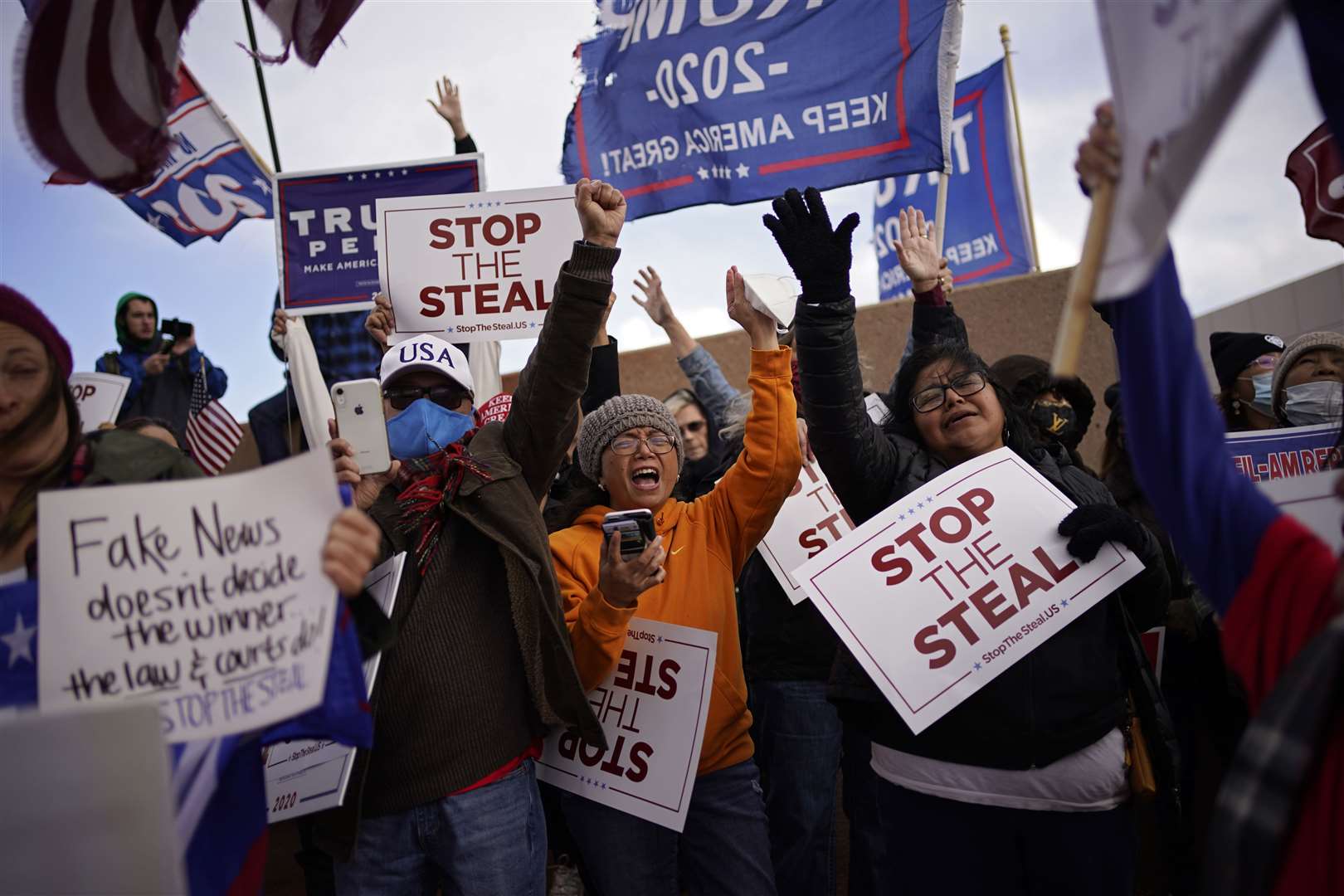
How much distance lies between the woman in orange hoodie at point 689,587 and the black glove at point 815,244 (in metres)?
0.24

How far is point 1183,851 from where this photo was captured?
355 centimetres

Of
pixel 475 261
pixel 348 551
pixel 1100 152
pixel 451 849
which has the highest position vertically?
pixel 475 261

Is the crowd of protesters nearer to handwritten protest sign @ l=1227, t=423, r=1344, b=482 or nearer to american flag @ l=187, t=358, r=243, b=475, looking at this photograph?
handwritten protest sign @ l=1227, t=423, r=1344, b=482

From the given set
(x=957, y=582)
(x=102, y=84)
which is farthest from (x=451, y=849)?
(x=102, y=84)

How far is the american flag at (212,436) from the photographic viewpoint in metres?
4.89

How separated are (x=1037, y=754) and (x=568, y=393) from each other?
4.81 feet

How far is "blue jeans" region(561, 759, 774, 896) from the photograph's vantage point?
9.21ft

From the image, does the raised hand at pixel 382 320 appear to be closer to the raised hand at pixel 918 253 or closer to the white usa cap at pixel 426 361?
the white usa cap at pixel 426 361

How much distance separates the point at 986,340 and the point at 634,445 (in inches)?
149

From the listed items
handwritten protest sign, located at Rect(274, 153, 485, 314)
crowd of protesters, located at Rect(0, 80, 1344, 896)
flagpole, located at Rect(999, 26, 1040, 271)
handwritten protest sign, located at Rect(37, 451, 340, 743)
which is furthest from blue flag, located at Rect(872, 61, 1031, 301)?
handwritten protest sign, located at Rect(37, 451, 340, 743)

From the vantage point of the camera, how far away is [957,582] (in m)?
2.68

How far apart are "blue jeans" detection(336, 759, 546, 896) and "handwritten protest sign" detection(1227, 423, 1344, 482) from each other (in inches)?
95.4

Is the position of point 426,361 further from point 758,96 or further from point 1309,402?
point 758,96

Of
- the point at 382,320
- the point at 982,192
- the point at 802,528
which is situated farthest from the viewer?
the point at 982,192
